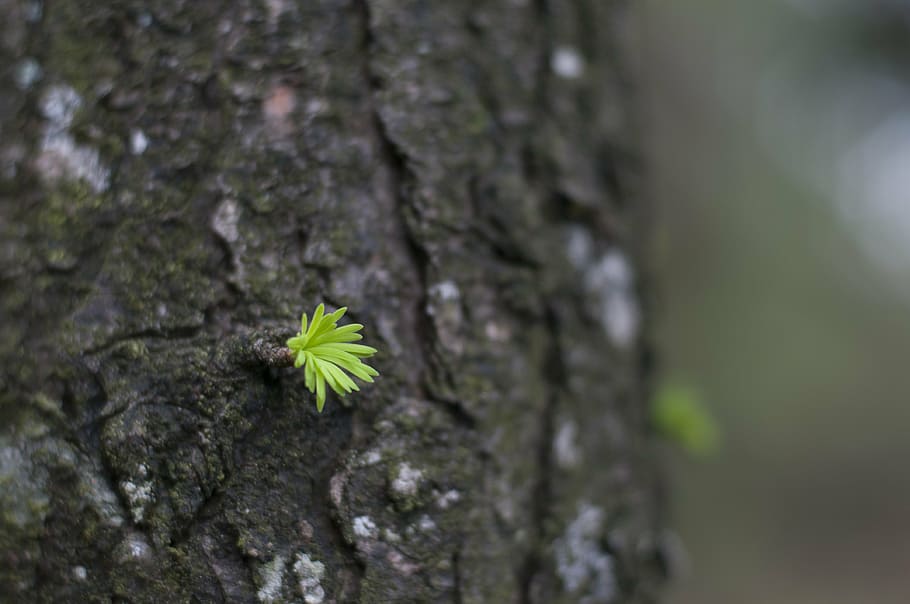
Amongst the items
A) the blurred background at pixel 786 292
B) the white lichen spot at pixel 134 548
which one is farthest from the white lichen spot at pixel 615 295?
the blurred background at pixel 786 292

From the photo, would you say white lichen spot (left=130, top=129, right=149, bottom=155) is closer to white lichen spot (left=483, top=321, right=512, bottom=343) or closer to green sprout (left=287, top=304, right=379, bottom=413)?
green sprout (left=287, top=304, right=379, bottom=413)

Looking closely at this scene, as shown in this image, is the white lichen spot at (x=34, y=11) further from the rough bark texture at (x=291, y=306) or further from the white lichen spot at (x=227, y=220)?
the white lichen spot at (x=227, y=220)

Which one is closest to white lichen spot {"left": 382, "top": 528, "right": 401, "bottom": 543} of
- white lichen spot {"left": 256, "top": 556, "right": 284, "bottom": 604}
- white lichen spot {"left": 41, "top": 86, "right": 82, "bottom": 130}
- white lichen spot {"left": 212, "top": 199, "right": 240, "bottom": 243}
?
white lichen spot {"left": 256, "top": 556, "right": 284, "bottom": 604}

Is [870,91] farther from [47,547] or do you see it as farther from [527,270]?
[47,547]

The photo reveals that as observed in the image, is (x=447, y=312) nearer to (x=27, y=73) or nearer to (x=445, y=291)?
(x=445, y=291)

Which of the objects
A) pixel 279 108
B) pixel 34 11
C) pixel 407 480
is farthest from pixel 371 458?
pixel 34 11

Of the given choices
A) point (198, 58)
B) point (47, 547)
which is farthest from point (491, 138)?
point (47, 547)
